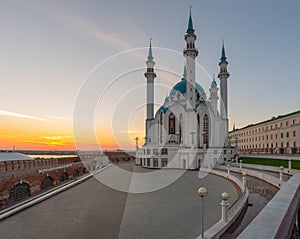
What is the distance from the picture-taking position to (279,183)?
14.7m

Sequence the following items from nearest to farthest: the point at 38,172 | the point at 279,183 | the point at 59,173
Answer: the point at 279,183 → the point at 38,172 → the point at 59,173

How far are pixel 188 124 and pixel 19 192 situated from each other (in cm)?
2771

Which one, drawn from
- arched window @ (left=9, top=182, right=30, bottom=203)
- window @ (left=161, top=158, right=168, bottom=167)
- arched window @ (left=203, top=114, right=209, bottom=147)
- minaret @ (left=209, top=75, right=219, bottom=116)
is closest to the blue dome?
minaret @ (left=209, top=75, right=219, bottom=116)

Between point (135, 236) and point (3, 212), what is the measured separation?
8.29 meters

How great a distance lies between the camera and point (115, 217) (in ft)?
35.3

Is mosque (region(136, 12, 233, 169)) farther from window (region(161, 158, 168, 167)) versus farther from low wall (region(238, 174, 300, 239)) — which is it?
low wall (region(238, 174, 300, 239))

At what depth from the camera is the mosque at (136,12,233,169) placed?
3647 centimetres

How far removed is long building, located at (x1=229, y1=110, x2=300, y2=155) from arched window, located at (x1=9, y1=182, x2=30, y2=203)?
41232mm

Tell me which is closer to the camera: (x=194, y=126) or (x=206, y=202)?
(x=206, y=202)

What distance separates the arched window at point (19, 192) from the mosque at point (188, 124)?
22.0 m

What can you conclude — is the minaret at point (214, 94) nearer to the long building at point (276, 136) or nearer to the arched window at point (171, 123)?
the arched window at point (171, 123)

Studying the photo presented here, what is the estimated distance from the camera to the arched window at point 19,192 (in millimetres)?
16922

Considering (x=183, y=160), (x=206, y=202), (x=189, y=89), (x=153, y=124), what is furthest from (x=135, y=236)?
(x=153, y=124)

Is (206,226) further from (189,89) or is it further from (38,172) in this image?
(189,89)
